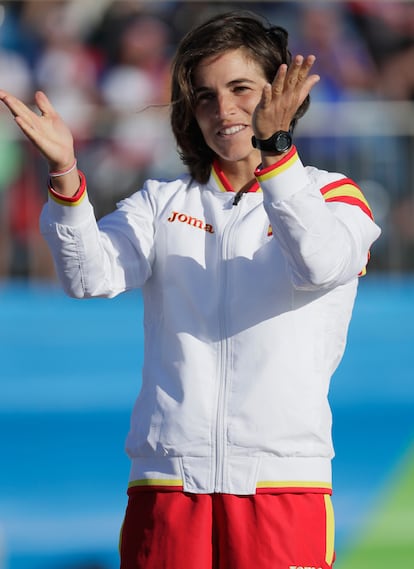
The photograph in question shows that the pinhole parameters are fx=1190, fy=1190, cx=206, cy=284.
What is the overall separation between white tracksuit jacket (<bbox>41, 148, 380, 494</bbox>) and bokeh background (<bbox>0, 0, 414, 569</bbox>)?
2.29m

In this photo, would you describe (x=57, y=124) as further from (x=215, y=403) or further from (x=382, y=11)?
(x=382, y=11)

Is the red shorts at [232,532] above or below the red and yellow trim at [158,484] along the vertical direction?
below

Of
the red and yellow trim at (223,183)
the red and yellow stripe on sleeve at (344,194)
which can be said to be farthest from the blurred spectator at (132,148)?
the red and yellow stripe on sleeve at (344,194)

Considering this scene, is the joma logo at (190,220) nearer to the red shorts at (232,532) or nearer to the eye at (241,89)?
the eye at (241,89)

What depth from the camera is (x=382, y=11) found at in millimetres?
6914

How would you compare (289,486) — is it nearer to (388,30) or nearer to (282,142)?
(282,142)

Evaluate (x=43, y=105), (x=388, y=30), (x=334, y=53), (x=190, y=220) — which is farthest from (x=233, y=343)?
(x=388, y=30)

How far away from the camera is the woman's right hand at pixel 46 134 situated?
2.45m

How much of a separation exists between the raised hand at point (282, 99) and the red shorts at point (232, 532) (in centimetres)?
77

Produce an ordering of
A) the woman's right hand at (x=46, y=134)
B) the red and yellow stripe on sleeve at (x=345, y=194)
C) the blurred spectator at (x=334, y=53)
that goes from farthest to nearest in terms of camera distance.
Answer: the blurred spectator at (x=334, y=53) < the red and yellow stripe on sleeve at (x=345, y=194) < the woman's right hand at (x=46, y=134)

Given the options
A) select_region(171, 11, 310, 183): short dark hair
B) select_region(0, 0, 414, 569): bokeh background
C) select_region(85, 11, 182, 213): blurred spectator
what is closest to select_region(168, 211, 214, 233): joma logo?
select_region(171, 11, 310, 183): short dark hair

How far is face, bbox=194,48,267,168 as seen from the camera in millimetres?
2652

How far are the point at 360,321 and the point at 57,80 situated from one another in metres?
2.18

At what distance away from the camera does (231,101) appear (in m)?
2.66
